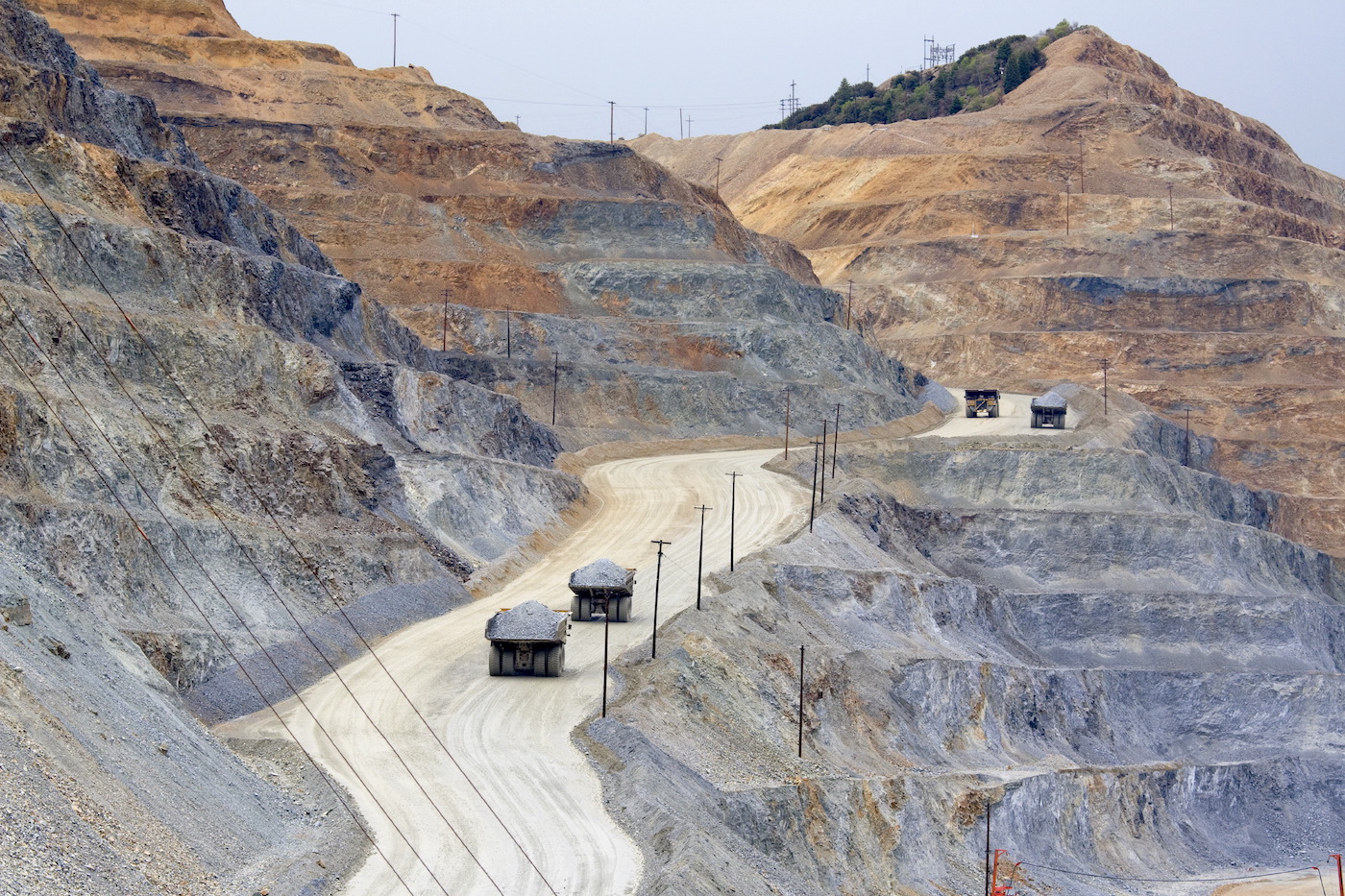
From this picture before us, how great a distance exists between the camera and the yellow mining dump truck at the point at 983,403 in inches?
3780

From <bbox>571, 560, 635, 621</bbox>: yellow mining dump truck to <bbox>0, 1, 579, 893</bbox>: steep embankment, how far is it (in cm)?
398

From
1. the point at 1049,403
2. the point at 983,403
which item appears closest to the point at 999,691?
the point at 1049,403

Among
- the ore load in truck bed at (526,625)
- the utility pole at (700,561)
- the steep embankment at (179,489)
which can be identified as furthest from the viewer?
the utility pole at (700,561)

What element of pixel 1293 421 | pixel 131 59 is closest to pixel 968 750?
pixel 1293 421

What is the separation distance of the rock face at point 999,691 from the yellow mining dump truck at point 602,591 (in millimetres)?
2430

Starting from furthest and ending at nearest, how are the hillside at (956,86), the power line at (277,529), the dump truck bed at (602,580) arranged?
the hillside at (956,86) → the dump truck bed at (602,580) → the power line at (277,529)

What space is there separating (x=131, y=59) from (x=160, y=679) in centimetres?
8780

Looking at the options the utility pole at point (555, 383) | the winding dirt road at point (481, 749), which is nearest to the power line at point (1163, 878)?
the winding dirt road at point (481, 749)

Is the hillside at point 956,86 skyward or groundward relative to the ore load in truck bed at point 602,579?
skyward

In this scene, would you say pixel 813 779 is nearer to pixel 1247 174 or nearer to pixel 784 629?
pixel 784 629

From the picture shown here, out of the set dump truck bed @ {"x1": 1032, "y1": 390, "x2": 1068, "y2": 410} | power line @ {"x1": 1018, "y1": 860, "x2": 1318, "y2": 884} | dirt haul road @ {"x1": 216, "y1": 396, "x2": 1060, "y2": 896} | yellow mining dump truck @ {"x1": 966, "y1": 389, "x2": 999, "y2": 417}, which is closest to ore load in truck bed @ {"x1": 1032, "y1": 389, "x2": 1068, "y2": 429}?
dump truck bed @ {"x1": 1032, "y1": 390, "x2": 1068, "y2": 410}

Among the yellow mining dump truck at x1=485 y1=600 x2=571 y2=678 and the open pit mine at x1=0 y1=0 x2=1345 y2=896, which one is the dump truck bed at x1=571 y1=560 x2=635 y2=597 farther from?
the yellow mining dump truck at x1=485 y1=600 x2=571 y2=678

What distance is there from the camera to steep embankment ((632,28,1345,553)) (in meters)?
115

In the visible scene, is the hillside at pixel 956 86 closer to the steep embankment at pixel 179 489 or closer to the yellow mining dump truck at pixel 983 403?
the yellow mining dump truck at pixel 983 403
